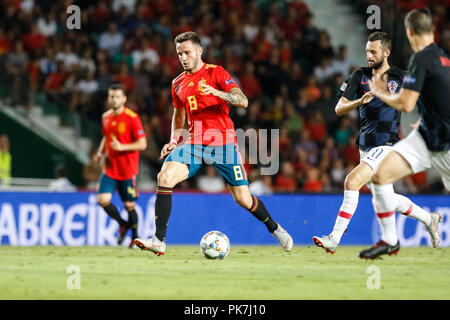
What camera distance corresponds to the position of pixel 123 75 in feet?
58.3

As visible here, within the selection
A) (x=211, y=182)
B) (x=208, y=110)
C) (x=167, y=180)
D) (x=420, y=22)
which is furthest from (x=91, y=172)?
(x=420, y=22)

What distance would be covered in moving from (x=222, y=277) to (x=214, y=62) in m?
11.9

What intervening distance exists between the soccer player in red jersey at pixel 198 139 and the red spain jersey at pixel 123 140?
283 cm

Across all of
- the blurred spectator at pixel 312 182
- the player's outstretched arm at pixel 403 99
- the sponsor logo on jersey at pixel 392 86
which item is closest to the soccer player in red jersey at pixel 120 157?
the sponsor logo on jersey at pixel 392 86

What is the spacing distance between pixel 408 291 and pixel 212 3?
1516cm

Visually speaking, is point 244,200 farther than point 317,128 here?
No

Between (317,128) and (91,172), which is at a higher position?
(317,128)

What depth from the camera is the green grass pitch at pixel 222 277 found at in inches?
257

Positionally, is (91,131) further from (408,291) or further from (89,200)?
(408,291)

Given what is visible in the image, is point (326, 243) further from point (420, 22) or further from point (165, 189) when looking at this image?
point (420, 22)

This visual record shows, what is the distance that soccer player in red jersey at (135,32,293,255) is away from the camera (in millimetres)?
9117

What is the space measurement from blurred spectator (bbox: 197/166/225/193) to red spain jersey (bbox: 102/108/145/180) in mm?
4021

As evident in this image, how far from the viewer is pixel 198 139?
368 inches
